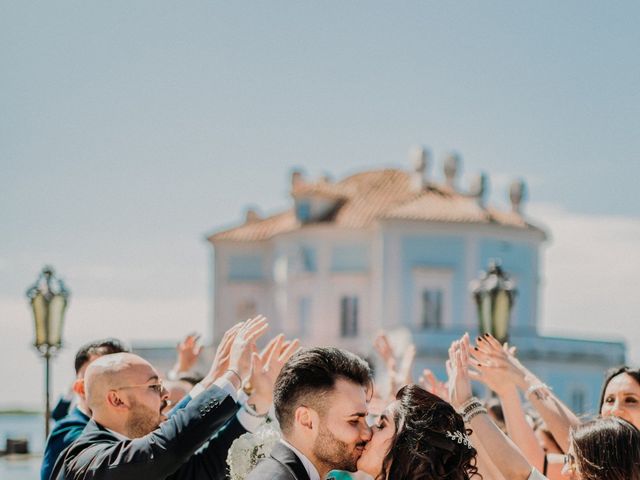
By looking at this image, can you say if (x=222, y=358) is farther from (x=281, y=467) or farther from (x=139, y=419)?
(x=281, y=467)

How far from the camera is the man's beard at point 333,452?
3.60 meters

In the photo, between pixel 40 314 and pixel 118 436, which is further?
pixel 40 314

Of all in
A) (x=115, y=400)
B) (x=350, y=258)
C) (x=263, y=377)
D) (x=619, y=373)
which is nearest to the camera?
(x=115, y=400)

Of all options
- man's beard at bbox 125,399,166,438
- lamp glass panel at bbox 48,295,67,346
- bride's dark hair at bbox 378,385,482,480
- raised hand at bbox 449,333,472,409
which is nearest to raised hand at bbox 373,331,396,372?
raised hand at bbox 449,333,472,409

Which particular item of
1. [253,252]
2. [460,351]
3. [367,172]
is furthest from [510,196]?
[460,351]

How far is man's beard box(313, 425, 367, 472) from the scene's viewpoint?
3.60 meters

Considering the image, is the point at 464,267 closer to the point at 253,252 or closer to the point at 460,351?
the point at 253,252

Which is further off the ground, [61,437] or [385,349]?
[385,349]

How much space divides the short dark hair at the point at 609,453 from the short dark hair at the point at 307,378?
1301 millimetres

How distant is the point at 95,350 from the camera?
621 cm

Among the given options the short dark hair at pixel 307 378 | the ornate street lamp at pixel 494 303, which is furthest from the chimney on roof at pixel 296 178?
the short dark hair at pixel 307 378

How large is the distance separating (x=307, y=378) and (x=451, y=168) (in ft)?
161

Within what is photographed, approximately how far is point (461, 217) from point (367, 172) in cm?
856

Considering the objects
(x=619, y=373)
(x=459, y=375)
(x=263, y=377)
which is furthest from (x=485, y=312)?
(x=263, y=377)
